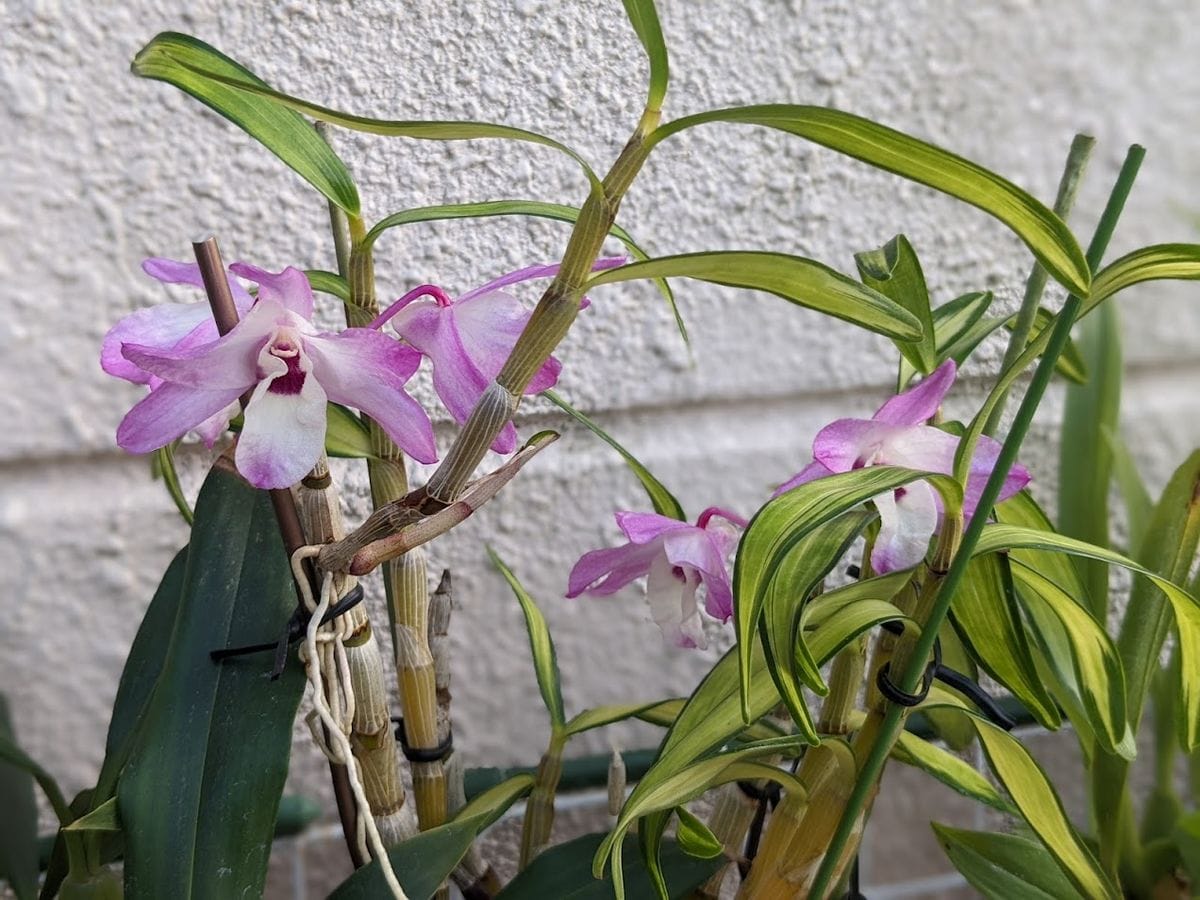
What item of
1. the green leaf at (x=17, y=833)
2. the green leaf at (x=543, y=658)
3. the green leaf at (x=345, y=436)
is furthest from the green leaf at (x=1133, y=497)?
the green leaf at (x=17, y=833)

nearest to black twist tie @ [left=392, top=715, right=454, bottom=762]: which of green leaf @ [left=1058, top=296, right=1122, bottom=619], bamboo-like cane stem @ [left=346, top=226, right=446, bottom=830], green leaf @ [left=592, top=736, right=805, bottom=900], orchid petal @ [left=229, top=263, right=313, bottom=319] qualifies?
bamboo-like cane stem @ [left=346, top=226, right=446, bottom=830]

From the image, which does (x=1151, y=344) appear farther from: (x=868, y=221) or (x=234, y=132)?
(x=234, y=132)

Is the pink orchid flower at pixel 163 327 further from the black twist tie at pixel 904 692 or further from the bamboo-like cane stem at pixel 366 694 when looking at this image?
the black twist tie at pixel 904 692

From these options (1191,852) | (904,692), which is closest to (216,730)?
(904,692)

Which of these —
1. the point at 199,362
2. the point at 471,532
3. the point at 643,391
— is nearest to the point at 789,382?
the point at 643,391

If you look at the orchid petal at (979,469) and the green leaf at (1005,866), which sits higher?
the orchid petal at (979,469)

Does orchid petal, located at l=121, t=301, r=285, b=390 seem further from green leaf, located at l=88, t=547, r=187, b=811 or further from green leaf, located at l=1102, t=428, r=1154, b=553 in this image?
green leaf, located at l=1102, t=428, r=1154, b=553
